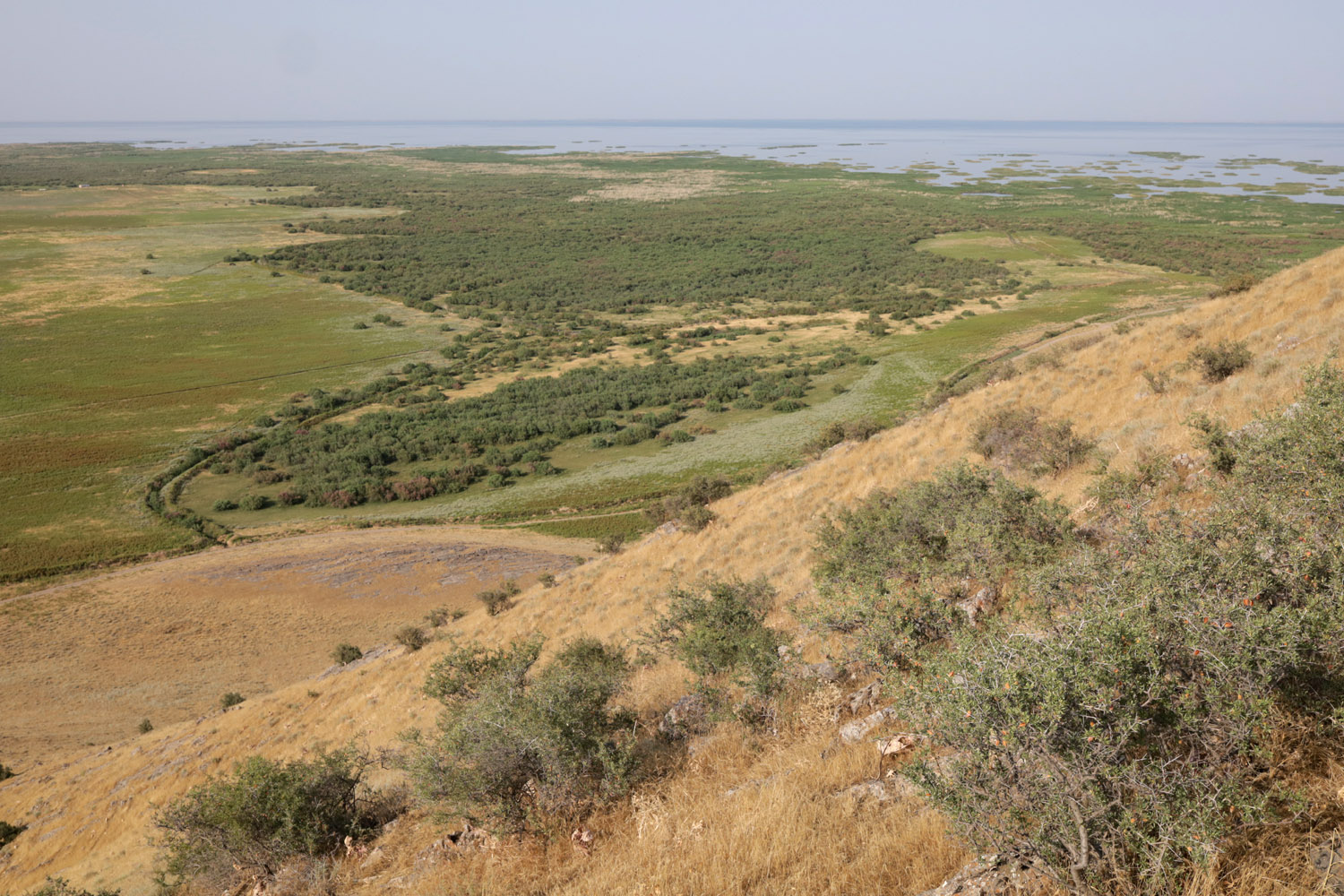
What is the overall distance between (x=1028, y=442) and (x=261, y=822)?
54.2 ft

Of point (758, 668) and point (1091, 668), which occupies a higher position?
point (1091, 668)

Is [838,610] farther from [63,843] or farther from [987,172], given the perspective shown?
[987,172]

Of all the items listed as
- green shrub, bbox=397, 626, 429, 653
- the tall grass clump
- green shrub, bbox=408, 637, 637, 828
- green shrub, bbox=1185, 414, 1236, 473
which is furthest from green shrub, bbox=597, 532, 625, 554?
the tall grass clump

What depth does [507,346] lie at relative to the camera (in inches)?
2741

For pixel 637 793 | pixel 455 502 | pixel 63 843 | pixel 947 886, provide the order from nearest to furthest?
1. pixel 947 886
2. pixel 637 793
3. pixel 63 843
4. pixel 455 502

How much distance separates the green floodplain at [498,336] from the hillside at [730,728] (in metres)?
9.92

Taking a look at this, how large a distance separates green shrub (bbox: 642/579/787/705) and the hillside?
635 mm

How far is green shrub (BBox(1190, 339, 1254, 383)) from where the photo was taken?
15000mm

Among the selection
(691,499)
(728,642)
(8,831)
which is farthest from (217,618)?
(728,642)

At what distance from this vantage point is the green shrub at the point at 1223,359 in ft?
49.2

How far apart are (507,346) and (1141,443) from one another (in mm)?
63408

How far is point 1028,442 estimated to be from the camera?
16594mm

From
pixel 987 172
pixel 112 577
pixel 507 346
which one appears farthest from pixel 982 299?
Answer: pixel 987 172

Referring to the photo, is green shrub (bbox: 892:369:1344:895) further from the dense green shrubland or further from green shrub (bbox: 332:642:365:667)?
green shrub (bbox: 332:642:365:667)
